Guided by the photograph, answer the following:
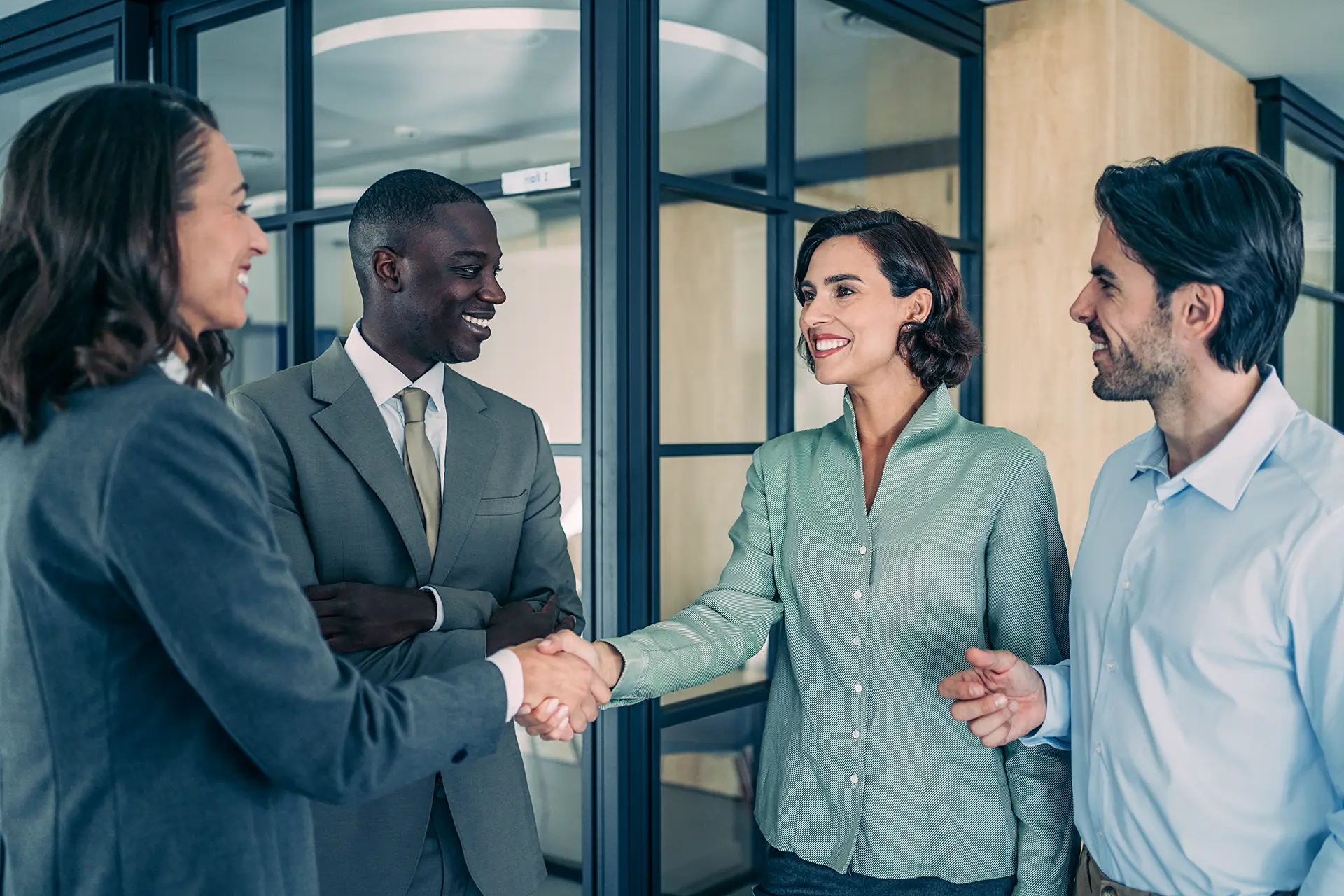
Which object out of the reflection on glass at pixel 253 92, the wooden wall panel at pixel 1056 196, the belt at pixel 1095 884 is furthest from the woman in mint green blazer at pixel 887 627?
the reflection on glass at pixel 253 92

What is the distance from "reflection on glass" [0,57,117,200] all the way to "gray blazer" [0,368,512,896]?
2.72 metres

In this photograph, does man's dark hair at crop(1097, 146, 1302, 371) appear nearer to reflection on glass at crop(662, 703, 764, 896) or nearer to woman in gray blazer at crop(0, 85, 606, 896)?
woman in gray blazer at crop(0, 85, 606, 896)

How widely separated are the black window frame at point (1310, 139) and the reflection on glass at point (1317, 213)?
4 centimetres

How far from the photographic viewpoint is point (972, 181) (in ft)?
11.4

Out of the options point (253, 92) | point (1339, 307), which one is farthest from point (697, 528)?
point (1339, 307)

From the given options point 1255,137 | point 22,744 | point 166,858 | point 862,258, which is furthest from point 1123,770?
point 1255,137

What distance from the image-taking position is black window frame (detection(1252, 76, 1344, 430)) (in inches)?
178

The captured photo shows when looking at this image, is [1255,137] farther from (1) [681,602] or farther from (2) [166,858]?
(2) [166,858]

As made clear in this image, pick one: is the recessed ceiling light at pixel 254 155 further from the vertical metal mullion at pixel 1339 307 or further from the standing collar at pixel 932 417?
the vertical metal mullion at pixel 1339 307

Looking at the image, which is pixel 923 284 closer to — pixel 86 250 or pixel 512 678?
pixel 512 678

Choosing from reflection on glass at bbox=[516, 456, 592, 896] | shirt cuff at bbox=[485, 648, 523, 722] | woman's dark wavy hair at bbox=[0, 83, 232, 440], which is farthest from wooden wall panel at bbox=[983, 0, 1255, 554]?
woman's dark wavy hair at bbox=[0, 83, 232, 440]

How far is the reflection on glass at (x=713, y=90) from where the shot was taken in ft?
8.21

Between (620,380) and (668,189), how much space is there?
1.54 ft

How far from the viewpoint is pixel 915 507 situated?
5.59ft
